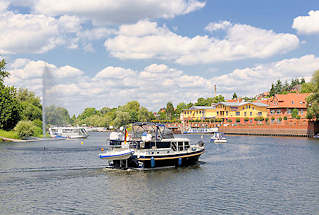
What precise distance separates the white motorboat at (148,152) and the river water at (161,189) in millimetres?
1487

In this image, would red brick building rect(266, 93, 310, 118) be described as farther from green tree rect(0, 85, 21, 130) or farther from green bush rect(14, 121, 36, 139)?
green tree rect(0, 85, 21, 130)

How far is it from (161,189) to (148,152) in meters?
10.6

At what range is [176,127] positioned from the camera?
192625 mm

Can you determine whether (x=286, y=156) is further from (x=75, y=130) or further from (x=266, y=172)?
(x=75, y=130)

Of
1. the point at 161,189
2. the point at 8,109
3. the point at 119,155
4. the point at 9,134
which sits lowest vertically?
the point at 161,189

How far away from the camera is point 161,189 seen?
3791cm

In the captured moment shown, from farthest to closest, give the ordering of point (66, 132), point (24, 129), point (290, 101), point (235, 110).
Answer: point (235, 110) < point (290, 101) < point (66, 132) < point (24, 129)

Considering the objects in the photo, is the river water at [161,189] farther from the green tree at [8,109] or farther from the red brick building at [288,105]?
the red brick building at [288,105]

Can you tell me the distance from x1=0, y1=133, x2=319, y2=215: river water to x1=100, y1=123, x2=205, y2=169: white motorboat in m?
1.49

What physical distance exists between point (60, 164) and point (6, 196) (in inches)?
872

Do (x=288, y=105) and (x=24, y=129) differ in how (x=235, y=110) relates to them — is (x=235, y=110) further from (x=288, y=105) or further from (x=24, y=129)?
(x=24, y=129)

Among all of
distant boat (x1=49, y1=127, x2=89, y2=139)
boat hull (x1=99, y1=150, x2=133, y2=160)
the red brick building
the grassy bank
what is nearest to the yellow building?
the red brick building

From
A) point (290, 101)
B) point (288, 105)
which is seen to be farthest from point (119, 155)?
point (290, 101)

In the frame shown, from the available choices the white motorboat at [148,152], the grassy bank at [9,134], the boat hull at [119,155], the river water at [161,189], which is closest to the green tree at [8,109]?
the grassy bank at [9,134]
